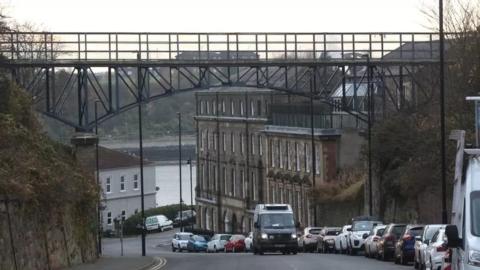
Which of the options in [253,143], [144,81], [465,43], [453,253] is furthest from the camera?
[253,143]

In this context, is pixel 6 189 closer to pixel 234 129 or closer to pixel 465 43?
pixel 465 43

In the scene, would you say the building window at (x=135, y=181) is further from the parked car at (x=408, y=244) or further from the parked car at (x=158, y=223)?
the parked car at (x=408, y=244)

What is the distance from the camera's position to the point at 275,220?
5116 centimetres

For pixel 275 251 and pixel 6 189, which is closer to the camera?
pixel 6 189

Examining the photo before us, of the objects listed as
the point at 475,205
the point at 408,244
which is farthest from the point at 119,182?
the point at 475,205

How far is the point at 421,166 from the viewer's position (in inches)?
2106

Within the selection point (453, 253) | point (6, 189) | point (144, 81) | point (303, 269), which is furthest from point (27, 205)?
point (144, 81)

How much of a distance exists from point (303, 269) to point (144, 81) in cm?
2416

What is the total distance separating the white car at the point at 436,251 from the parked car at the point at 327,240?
27182mm

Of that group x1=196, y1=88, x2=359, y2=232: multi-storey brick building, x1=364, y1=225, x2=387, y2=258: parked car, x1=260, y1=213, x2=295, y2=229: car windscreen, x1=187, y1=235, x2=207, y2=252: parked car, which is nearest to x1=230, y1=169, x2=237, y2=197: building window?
x1=196, y1=88, x2=359, y2=232: multi-storey brick building

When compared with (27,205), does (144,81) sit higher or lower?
higher

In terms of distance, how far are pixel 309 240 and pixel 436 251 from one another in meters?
34.7

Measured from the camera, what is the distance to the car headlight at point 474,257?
53.2 feet

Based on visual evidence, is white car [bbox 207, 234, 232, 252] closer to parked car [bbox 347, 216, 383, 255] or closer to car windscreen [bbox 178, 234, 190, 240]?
car windscreen [bbox 178, 234, 190, 240]
